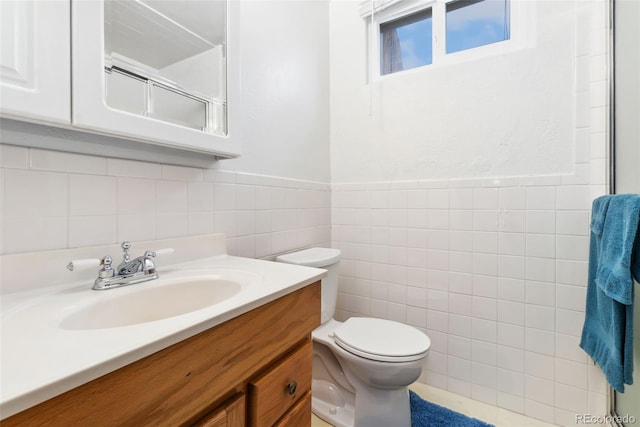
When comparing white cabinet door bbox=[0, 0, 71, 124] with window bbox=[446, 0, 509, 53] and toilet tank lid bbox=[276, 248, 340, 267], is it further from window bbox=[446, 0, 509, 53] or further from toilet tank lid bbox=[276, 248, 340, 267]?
window bbox=[446, 0, 509, 53]

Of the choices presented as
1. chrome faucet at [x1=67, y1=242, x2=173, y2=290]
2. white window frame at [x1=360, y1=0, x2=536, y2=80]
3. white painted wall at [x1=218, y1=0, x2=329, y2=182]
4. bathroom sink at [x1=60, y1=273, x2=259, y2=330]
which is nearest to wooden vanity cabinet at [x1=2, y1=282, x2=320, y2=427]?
bathroom sink at [x1=60, y1=273, x2=259, y2=330]

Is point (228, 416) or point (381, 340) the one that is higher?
point (228, 416)

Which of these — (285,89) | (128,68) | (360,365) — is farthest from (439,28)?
(360,365)

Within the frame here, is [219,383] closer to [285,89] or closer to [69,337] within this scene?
[69,337]

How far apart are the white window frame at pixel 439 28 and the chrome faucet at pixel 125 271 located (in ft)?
5.10

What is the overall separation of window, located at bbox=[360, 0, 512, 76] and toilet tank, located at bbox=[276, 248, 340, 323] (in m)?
1.18

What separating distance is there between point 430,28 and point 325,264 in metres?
1.45

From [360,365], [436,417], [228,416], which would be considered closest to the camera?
[228,416]

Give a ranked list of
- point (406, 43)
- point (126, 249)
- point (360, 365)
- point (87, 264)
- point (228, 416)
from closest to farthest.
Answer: point (228, 416)
point (87, 264)
point (126, 249)
point (360, 365)
point (406, 43)

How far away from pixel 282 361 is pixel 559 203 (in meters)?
1.36

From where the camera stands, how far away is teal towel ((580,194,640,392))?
84 cm

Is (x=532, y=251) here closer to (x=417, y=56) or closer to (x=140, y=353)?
(x=417, y=56)

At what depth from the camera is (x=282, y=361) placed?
0.69 m

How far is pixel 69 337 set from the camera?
16.6 inches
